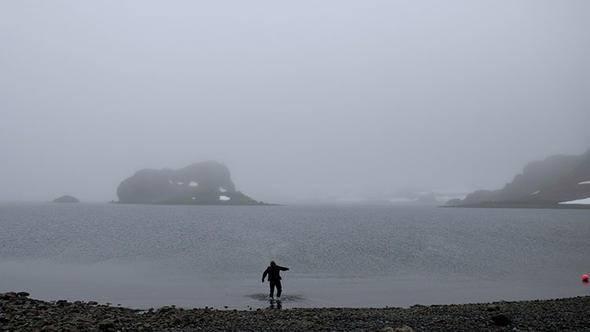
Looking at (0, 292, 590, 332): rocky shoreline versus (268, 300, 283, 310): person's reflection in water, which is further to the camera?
(268, 300, 283, 310): person's reflection in water

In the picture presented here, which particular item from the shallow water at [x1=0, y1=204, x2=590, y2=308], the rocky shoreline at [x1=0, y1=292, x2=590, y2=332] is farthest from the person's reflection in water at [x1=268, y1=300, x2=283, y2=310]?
the rocky shoreline at [x1=0, y1=292, x2=590, y2=332]

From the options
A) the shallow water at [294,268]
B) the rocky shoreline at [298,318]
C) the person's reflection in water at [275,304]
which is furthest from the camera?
the shallow water at [294,268]

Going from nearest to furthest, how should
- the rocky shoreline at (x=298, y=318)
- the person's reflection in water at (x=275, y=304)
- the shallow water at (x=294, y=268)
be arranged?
the rocky shoreline at (x=298, y=318) < the person's reflection in water at (x=275, y=304) < the shallow water at (x=294, y=268)

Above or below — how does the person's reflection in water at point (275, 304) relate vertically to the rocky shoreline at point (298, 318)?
below

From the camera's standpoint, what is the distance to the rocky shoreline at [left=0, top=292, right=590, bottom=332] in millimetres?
19875

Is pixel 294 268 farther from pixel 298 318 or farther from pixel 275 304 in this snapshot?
pixel 298 318

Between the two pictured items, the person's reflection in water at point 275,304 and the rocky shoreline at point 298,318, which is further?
the person's reflection in water at point 275,304

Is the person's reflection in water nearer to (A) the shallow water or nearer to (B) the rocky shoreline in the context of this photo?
(A) the shallow water

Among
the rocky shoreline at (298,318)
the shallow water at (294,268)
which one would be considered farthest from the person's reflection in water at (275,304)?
the rocky shoreline at (298,318)

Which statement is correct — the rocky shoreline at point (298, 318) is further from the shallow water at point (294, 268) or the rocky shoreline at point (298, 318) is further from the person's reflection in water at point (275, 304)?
the shallow water at point (294, 268)

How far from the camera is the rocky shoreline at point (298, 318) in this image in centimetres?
1988

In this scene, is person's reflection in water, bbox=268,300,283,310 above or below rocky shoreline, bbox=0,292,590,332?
below

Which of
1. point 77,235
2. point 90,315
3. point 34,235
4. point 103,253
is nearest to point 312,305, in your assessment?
point 90,315

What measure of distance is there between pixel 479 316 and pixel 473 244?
4840 cm
